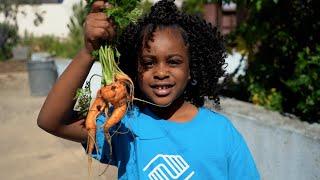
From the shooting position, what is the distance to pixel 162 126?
199 centimetres

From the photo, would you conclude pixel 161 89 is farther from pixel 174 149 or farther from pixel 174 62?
pixel 174 149

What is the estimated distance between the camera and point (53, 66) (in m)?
10.6

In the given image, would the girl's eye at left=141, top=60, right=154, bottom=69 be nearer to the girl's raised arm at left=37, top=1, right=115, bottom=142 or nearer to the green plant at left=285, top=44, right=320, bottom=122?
the girl's raised arm at left=37, top=1, right=115, bottom=142

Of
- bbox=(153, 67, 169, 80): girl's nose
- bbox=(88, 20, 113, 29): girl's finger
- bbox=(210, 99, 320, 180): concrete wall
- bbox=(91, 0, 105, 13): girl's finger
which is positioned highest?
bbox=(91, 0, 105, 13): girl's finger

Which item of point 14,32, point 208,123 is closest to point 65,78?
point 208,123

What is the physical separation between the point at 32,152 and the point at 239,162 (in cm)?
473

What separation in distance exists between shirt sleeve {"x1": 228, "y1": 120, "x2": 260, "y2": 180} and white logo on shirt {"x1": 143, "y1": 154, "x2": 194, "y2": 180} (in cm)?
18

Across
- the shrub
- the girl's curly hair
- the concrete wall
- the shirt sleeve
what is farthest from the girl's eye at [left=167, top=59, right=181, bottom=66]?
the shrub

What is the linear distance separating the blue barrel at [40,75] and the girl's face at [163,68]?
843 cm

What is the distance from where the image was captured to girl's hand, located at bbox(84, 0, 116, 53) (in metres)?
1.64

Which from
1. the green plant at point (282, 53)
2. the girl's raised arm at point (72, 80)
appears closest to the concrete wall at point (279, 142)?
the green plant at point (282, 53)

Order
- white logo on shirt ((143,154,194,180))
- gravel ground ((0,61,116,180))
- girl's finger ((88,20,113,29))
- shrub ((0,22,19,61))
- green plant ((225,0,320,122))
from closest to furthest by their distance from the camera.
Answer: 1. girl's finger ((88,20,113,29))
2. white logo on shirt ((143,154,194,180))
3. green plant ((225,0,320,122))
4. gravel ground ((0,61,116,180))
5. shrub ((0,22,19,61))

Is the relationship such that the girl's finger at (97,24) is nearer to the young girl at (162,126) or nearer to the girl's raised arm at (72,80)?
the girl's raised arm at (72,80)

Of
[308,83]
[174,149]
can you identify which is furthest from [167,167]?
[308,83]
